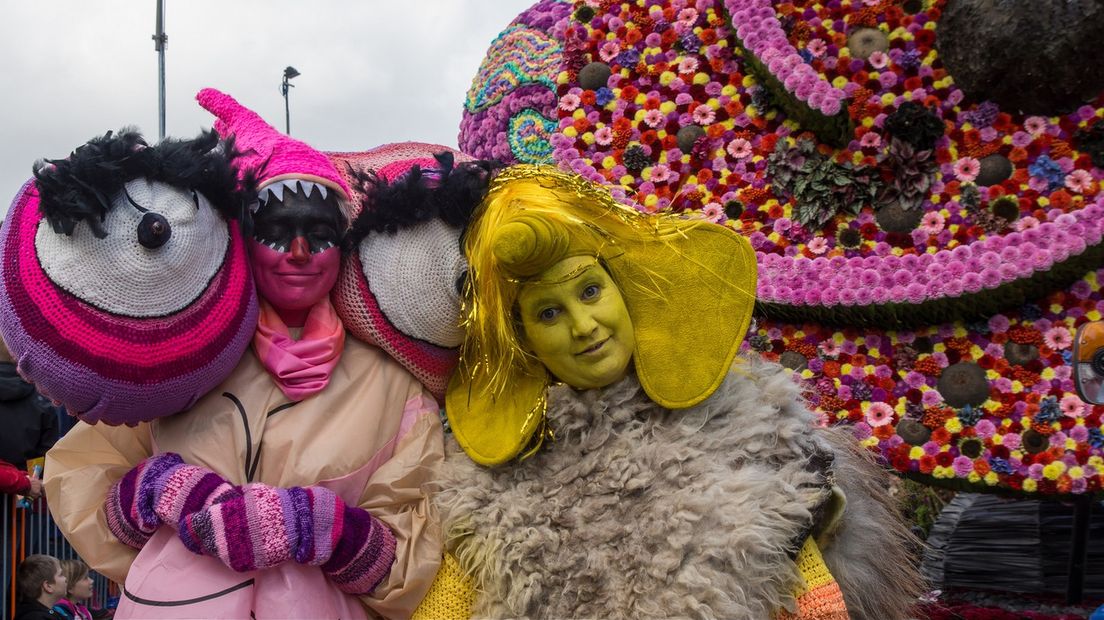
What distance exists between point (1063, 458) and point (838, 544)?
138 cm

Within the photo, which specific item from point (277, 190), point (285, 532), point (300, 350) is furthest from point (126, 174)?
point (285, 532)

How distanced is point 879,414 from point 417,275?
211cm

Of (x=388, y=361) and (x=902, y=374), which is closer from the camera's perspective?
(x=388, y=361)

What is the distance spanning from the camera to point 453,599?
193 cm

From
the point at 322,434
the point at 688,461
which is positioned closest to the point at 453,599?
the point at 322,434

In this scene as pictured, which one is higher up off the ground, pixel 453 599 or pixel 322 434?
pixel 322 434

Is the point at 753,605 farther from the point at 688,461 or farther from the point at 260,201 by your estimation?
the point at 260,201

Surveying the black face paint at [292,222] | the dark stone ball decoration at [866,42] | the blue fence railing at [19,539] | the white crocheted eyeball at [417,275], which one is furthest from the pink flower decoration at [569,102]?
the blue fence railing at [19,539]

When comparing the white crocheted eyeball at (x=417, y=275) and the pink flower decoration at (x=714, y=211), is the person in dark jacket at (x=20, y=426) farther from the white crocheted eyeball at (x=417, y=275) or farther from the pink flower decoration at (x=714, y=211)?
the pink flower decoration at (x=714, y=211)

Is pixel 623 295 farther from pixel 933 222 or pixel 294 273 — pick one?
pixel 933 222

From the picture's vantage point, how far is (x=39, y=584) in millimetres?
3654

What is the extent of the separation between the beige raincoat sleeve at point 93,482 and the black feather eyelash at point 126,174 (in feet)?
1.81

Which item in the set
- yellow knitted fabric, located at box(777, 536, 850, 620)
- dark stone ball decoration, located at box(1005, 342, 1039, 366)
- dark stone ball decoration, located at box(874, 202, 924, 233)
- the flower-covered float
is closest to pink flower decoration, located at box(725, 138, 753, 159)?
the flower-covered float

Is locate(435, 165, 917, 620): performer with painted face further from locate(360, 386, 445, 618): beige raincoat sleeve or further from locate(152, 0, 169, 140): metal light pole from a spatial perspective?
locate(152, 0, 169, 140): metal light pole
